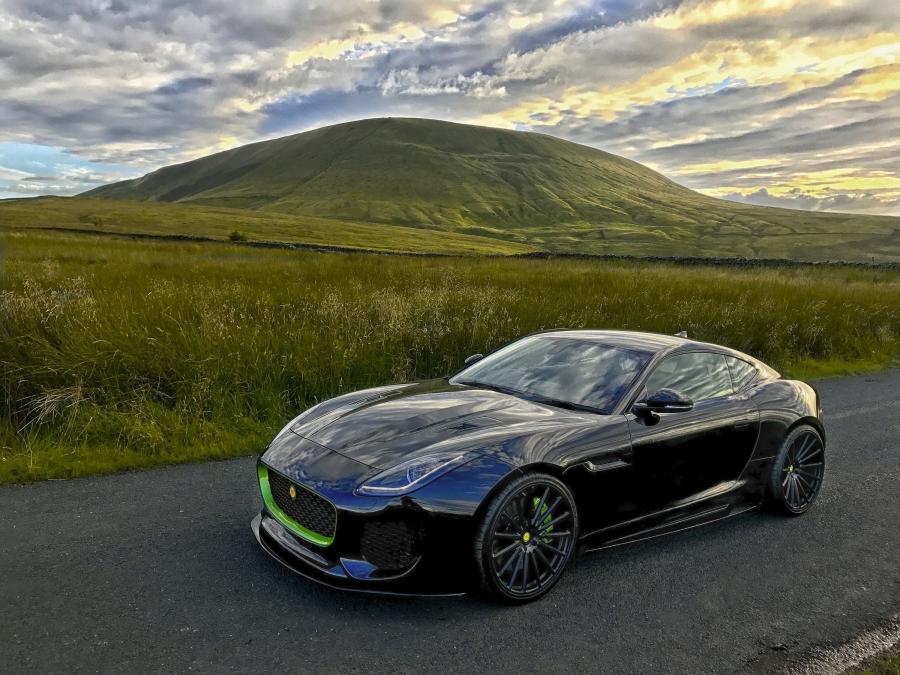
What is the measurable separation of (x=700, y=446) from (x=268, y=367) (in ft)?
16.5

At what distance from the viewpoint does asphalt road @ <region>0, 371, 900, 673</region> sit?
10.1 ft

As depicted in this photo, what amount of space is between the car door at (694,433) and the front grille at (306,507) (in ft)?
6.39

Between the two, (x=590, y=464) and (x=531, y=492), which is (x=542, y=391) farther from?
(x=531, y=492)

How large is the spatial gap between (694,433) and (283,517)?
2.78m

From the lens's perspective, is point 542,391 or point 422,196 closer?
point 542,391

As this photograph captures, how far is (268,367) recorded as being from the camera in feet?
Answer: 24.9

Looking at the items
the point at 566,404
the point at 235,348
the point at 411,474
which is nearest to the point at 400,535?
the point at 411,474

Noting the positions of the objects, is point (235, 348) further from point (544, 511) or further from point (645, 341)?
point (544, 511)

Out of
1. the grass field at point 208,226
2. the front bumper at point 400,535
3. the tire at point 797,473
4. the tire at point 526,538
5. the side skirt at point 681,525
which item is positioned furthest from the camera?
the grass field at point 208,226

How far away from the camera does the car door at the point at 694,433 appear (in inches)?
165

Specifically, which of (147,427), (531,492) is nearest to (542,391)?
(531,492)

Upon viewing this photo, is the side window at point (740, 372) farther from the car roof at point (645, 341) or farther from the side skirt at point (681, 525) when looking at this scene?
the side skirt at point (681, 525)

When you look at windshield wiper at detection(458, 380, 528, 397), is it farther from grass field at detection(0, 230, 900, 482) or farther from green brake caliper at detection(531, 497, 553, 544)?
grass field at detection(0, 230, 900, 482)

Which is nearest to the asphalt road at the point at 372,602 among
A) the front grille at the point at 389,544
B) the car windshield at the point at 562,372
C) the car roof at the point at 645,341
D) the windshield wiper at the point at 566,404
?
the front grille at the point at 389,544
